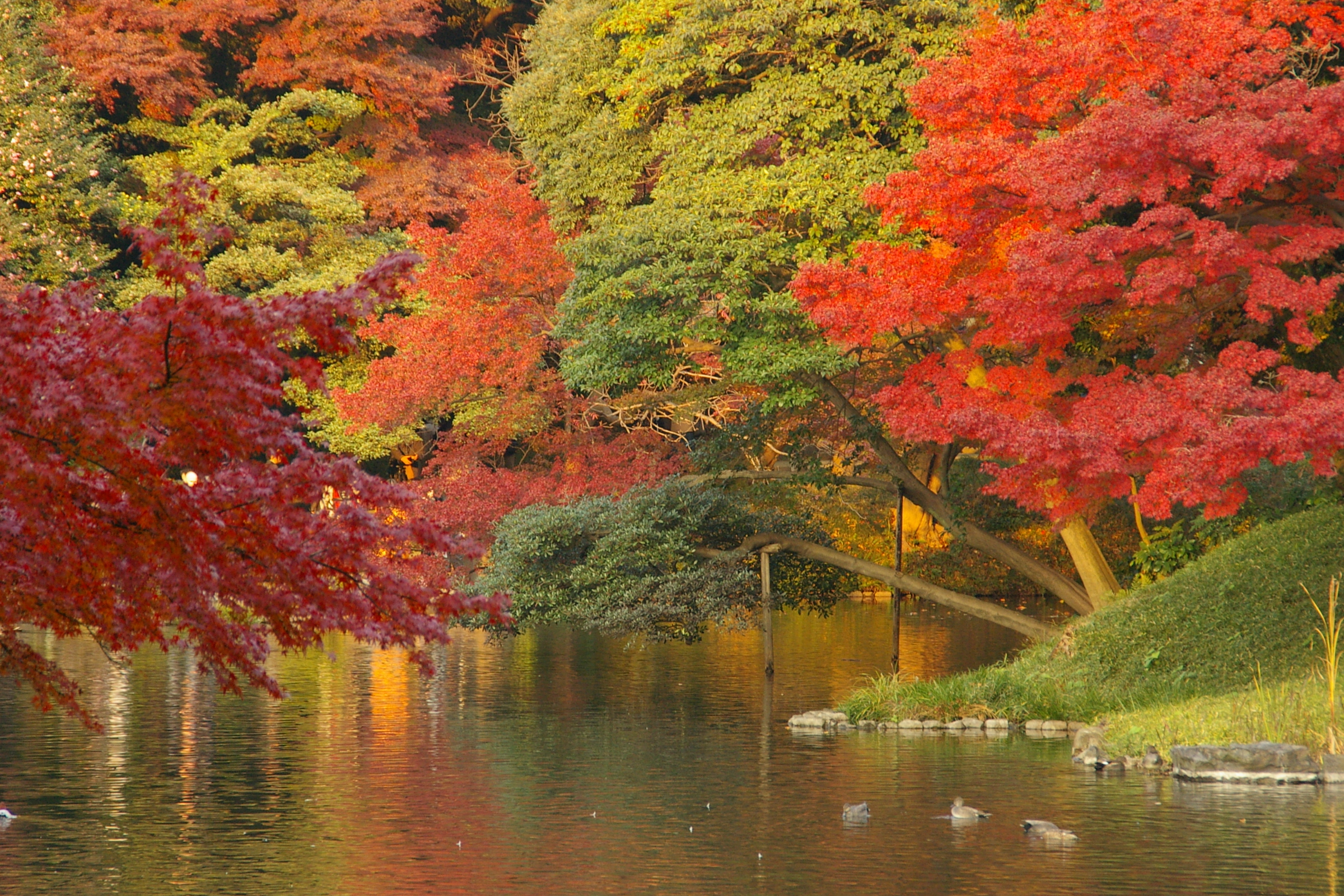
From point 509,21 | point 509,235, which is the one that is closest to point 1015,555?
point 509,235

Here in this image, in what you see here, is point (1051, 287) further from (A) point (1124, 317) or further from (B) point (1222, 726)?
(B) point (1222, 726)

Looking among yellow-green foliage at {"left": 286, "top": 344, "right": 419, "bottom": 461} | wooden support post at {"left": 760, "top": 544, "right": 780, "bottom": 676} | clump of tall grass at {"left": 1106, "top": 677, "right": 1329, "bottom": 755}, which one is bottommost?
clump of tall grass at {"left": 1106, "top": 677, "right": 1329, "bottom": 755}

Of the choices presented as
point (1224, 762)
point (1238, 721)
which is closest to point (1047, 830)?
point (1224, 762)

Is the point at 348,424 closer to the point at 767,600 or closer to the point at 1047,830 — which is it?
the point at 767,600

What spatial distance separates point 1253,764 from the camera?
13859mm

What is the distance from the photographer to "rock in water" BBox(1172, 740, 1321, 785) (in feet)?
45.2

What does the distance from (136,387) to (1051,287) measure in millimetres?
12546

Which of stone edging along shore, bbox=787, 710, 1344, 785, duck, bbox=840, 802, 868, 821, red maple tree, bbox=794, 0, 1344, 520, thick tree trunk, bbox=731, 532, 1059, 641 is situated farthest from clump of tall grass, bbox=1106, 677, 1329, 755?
thick tree trunk, bbox=731, 532, 1059, 641

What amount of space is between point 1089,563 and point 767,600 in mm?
4680

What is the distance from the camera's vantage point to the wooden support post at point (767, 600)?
73.9 feet

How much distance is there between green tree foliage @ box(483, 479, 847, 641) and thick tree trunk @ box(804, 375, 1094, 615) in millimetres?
2241

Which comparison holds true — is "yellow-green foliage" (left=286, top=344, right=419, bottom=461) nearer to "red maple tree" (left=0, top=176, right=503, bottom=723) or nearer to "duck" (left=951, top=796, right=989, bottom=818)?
"duck" (left=951, top=796, right=989, bottom=818)

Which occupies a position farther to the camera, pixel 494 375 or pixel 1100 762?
pixel 494 375

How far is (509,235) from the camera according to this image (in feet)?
94.6
